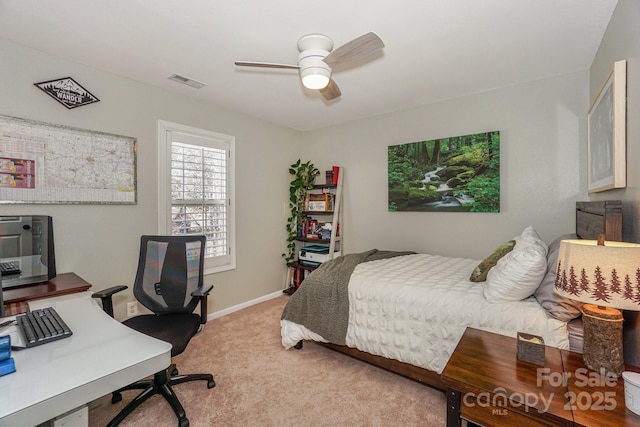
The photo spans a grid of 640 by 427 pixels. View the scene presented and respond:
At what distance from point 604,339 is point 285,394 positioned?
178cm

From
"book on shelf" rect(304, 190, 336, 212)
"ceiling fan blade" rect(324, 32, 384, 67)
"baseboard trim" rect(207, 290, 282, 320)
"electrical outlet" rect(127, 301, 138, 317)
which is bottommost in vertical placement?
"baseboard trim" rect(207, 290, 282, 320)

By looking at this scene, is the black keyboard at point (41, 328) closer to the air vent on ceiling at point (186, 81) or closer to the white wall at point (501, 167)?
the air vent on ceiling at point (186, 81)

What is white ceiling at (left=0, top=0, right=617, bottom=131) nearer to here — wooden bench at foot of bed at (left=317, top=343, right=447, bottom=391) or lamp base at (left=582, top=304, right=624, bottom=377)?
lamp base at (left=582, top=304, right=624, bottom=377)

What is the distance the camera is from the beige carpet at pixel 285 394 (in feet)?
5.83

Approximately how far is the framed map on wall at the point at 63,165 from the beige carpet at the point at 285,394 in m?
1.59

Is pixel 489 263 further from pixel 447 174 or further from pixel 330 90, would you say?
pixel 330 90

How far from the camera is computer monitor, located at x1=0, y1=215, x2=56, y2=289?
1939mm

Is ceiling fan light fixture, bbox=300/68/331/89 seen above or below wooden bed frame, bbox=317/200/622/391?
above

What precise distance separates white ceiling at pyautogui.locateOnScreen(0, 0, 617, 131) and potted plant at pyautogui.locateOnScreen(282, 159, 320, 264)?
59.1 inches

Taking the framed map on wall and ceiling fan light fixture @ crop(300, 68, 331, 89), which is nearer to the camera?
ceiling fan light fixture @ crop(300, 68, 331, 89)

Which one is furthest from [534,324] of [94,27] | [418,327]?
[94,27]

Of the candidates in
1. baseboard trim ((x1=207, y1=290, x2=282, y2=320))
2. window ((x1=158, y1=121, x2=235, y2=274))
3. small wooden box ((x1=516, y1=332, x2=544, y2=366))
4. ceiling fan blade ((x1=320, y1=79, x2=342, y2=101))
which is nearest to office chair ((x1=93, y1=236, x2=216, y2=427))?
window ((x1=158, y1=121, x2=235, y2=274))

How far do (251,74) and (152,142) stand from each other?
1.21 metres

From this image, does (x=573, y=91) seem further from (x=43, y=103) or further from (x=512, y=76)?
(x=43, y=103)
